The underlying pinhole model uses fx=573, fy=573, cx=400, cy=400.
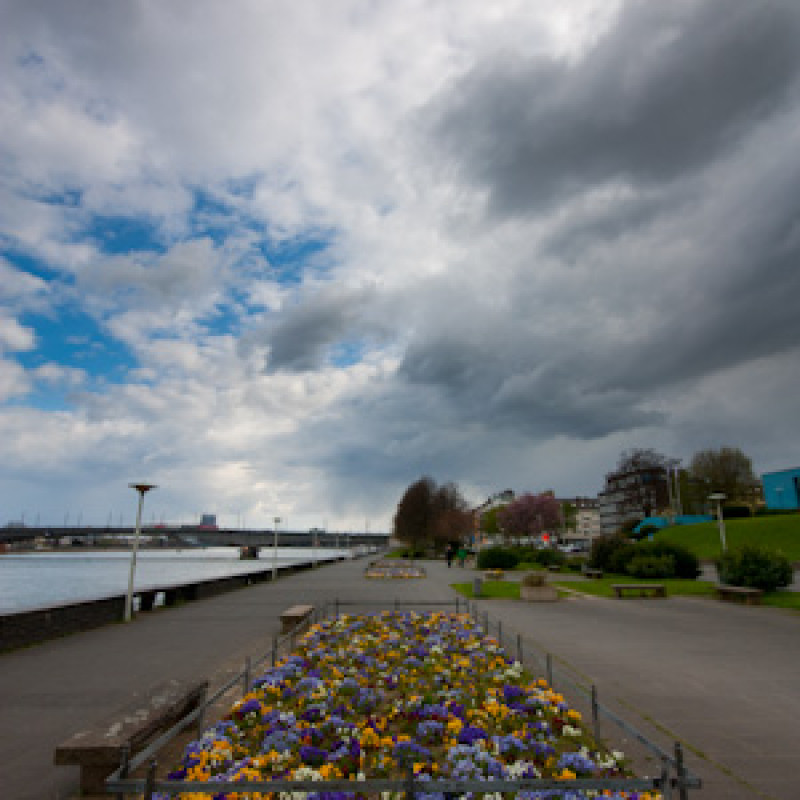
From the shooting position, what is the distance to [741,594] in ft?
63.2

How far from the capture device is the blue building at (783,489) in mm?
65188

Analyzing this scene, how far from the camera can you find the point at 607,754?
540 cm

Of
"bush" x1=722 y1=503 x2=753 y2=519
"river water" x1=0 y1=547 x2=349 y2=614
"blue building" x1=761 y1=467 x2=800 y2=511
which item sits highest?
"blue building" x1=761 y1=467 x2=800 y2=511

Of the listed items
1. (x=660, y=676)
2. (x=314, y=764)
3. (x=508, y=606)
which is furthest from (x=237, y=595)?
(x=314, y=764)

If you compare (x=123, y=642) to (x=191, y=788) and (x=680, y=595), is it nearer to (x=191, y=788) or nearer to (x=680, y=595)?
(x=191, y=788)

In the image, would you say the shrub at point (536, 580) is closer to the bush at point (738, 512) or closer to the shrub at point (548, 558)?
the shrub at point (548, 558)

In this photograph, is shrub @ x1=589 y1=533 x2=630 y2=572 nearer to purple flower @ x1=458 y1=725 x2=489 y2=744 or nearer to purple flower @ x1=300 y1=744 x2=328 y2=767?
purple flower @ x1=458 y1=725 x2=489 y2=744

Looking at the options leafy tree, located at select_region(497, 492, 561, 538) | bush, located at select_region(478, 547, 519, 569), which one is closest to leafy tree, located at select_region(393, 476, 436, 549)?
leafy tree, located at select_region(497, 492, 561, 538)

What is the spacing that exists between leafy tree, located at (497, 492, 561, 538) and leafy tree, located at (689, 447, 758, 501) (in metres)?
22.1

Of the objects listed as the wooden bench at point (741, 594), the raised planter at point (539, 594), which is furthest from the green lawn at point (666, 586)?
the raised planter at point (539, 594)

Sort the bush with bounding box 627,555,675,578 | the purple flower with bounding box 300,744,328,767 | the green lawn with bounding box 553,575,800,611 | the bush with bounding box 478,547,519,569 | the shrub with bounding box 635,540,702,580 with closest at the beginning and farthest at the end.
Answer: the purple flower with bounding box 300,744,328,767, the green lawn with bounding box 553,575,800,611, the bush with bounding box 627,555,675,578, the shrub with bounding box 635,540,702,580, the bush with bounding box 478,547,519,569

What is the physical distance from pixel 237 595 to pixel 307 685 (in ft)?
58.6

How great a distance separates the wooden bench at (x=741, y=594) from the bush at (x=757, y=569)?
3.09 feet

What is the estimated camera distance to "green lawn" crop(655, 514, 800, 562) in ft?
134
